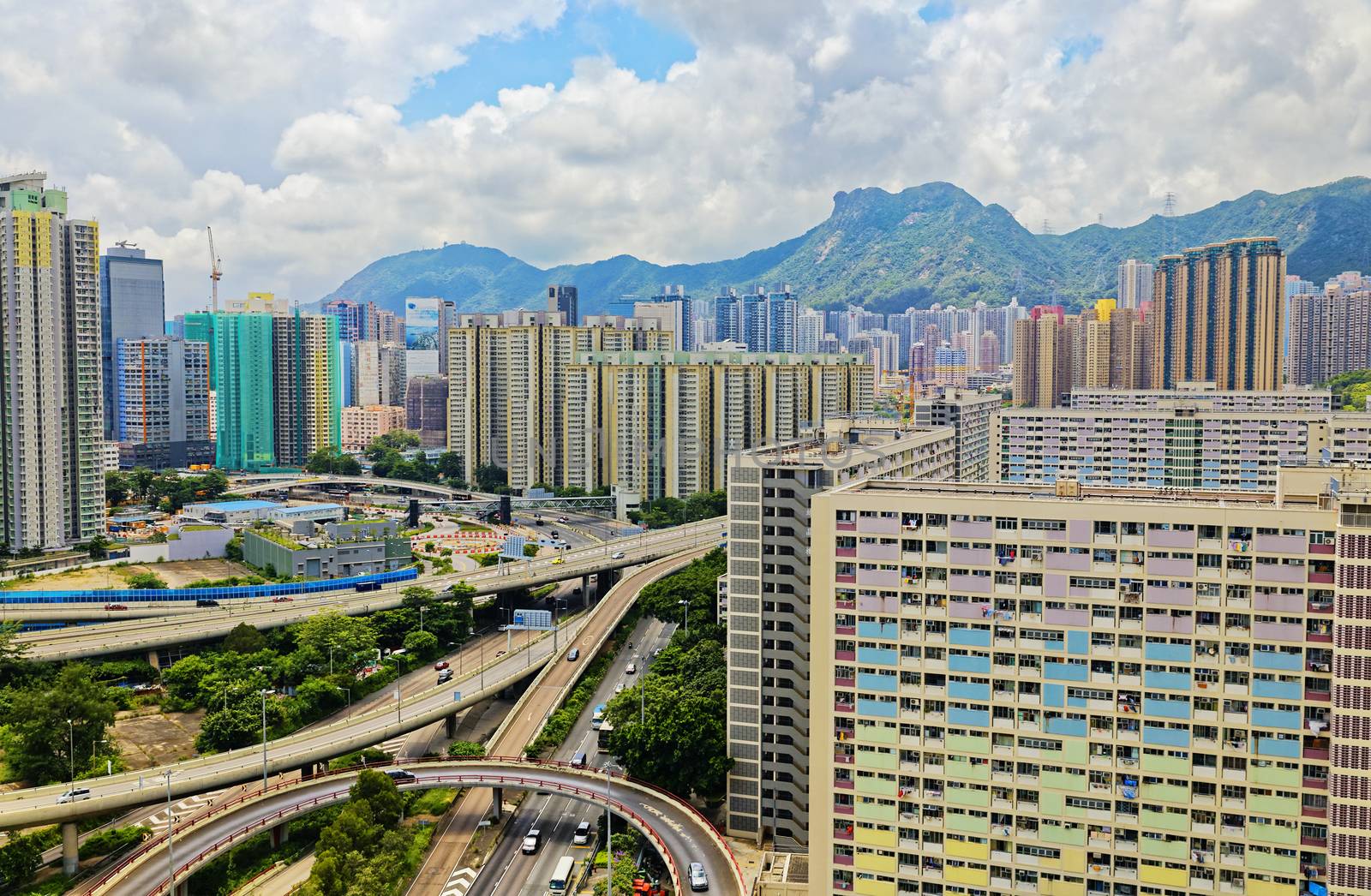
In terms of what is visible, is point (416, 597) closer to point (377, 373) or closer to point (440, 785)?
point (440, 785)

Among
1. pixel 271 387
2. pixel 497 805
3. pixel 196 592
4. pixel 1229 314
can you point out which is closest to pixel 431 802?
pixel 497 805

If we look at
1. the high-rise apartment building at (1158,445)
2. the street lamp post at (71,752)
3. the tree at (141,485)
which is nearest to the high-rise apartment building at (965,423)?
the high-rise apartment building at (1158,445)

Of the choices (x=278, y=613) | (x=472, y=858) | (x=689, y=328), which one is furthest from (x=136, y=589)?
(x=689, y=328)

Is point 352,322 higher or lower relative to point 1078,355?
higher

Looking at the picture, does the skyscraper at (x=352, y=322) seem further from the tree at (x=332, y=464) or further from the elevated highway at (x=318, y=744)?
the elevated highway at (x=318, y=744)

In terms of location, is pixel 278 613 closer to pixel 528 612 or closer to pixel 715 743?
pixel 528 612
